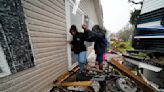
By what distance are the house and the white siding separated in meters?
2.57

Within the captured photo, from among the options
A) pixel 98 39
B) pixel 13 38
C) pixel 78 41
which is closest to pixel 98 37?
pixel 98 39

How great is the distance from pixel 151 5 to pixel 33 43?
3.56 metres

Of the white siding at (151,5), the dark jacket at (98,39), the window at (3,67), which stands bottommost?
the window at (3,67)

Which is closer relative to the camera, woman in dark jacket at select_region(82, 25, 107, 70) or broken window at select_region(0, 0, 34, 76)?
broken window at select_region(0, 0, 34, 76)

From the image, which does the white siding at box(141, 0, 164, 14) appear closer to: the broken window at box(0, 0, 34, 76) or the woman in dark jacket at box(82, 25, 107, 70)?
the woman in dark jacket at box(82, 25, 107, 70)

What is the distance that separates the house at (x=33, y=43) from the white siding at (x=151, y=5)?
2.57 meters

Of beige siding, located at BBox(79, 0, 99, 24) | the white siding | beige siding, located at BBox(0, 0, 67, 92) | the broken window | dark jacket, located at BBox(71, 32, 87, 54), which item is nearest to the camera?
the broken window

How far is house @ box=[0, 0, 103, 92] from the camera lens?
1.89 metres

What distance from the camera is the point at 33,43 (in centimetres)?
267

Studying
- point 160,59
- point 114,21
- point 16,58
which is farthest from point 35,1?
point 114,21

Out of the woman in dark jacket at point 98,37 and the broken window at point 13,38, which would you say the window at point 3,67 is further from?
the woman in dark jacket at point 98,37

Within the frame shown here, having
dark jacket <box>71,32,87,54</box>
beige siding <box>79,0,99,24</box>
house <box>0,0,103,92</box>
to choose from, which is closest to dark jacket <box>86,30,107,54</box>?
dark jacket <box>71,32,87,54</box>

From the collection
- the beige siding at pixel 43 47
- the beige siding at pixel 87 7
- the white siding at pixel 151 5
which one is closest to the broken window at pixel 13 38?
the beige siding at pixel 43 47

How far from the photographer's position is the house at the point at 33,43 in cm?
189
